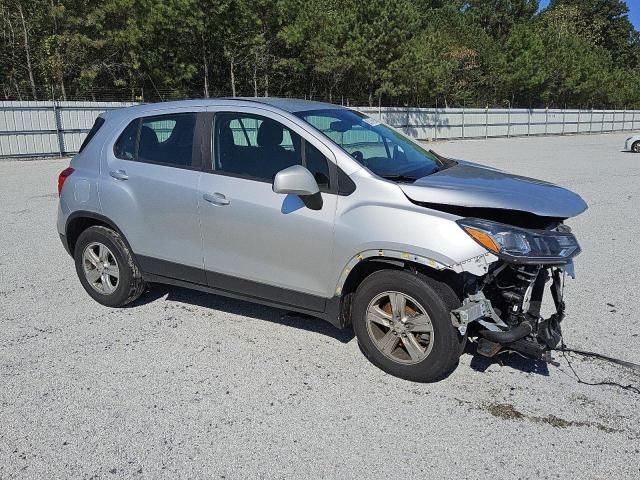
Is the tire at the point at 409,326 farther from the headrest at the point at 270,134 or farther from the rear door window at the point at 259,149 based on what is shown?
the headrest at the point at 270,134

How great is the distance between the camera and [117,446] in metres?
A: 3.06

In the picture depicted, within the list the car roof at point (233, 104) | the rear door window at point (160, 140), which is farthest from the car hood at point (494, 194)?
the rear door window at point (160, 140)

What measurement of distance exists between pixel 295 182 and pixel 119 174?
1.92 meters

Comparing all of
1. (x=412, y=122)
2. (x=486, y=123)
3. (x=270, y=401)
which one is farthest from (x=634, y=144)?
(x=270, y=401)

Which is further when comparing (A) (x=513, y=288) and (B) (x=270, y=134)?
(B) (x=270, y=134)

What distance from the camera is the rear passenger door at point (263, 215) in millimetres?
3816

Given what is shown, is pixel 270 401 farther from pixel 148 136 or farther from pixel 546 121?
pixel 546 121

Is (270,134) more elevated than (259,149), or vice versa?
(270,134)

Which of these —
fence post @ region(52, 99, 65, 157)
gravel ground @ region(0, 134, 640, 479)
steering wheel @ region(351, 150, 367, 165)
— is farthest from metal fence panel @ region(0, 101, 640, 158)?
gravel ground @ region(0, 134, 640, 479)

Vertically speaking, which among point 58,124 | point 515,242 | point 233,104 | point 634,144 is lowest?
point 634,144

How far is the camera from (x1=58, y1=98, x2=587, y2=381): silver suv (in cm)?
342

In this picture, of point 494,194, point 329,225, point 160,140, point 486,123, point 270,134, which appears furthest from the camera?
point 486,123

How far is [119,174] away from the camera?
4.73 metres

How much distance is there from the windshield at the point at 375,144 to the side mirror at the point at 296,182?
408 mm
